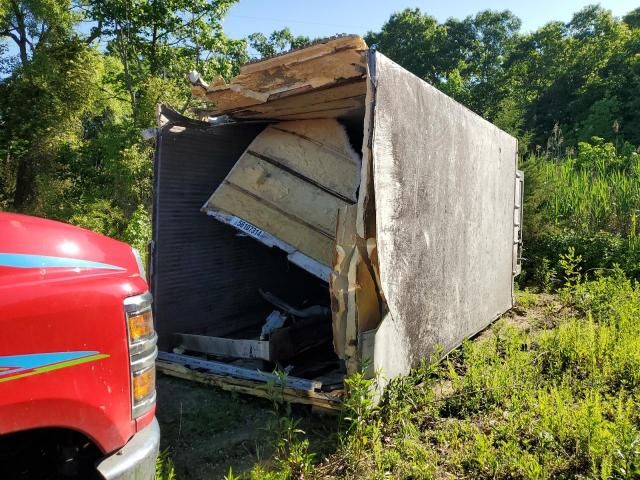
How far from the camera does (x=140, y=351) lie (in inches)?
77.0

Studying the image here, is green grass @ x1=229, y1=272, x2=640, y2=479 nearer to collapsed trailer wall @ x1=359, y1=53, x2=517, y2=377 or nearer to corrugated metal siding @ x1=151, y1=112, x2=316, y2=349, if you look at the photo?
collapsed trailer wall @ x1=359, y1=53, x2=517, y2=377

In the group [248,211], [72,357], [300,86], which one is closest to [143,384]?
[72,357]

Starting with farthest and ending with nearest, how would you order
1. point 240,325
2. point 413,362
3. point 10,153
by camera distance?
point 10,153, point 240,325, point 413,362

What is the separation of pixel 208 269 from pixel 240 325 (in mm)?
734

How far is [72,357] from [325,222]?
2.70 meters

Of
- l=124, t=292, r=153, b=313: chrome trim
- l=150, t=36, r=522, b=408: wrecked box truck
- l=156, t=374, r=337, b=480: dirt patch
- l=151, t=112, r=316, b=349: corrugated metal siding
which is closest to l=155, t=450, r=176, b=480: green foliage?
l=156, t=374, r=337, b=480: dirt patch

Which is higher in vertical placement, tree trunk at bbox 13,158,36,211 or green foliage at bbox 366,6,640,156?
green foliage at bbox 366,6,640,156

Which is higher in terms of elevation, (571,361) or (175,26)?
(175,26)

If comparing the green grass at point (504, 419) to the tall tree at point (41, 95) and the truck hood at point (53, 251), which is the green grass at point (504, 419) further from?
the tall tree at point (41, 95)

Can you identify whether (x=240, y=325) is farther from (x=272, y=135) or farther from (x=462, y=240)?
(x=462, y=240)

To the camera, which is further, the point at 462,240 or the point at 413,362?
the point at 462,240

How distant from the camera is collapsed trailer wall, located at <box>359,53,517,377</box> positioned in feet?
10.1

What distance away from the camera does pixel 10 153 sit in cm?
1300

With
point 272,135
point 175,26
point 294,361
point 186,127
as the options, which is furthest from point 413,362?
point 175,26
